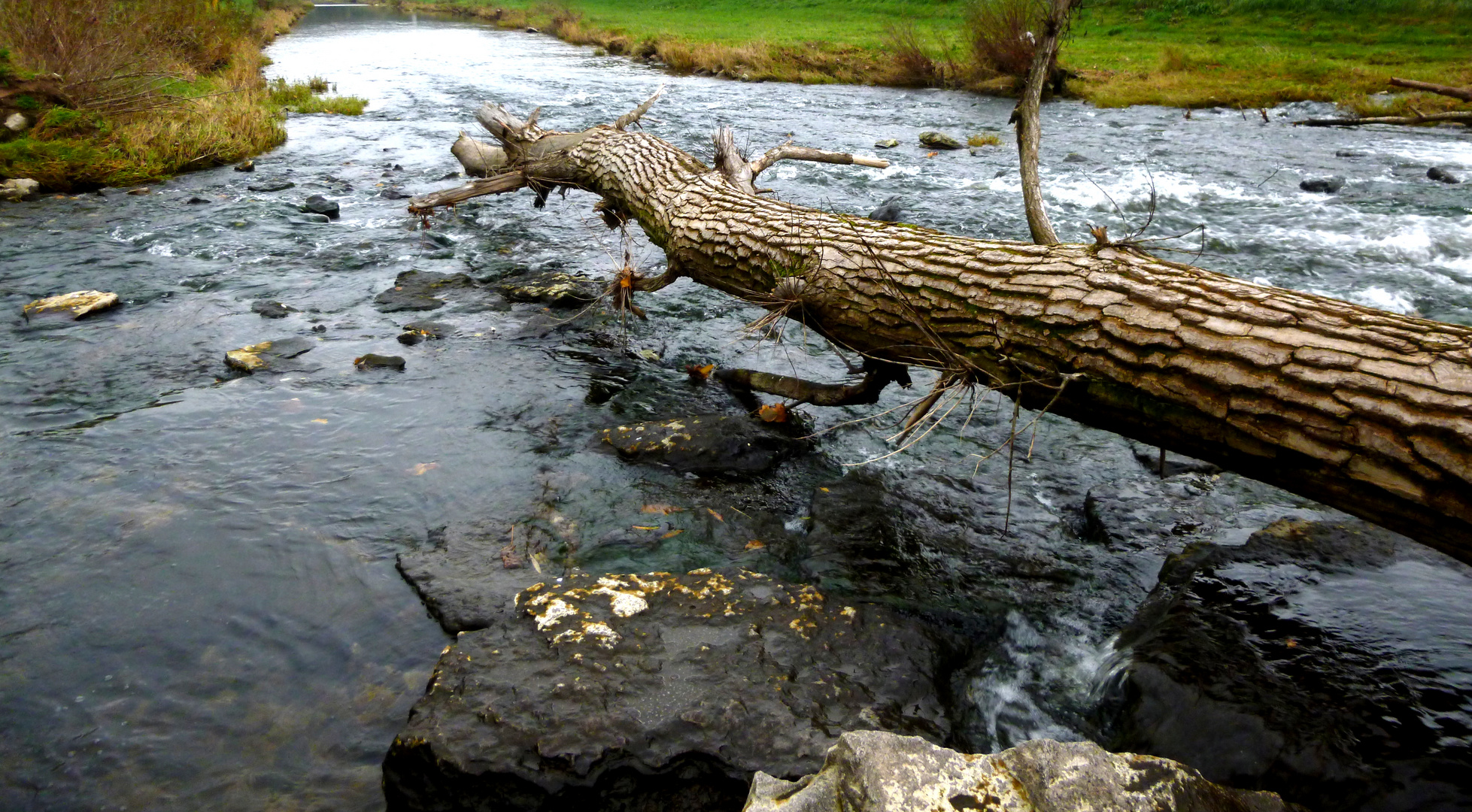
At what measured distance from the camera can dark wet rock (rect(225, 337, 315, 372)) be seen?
19.7ft

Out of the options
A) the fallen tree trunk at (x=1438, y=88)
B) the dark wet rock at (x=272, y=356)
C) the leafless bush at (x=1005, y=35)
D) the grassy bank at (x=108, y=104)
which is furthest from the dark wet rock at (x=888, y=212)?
the leafless bush at (x=1005, y=35)

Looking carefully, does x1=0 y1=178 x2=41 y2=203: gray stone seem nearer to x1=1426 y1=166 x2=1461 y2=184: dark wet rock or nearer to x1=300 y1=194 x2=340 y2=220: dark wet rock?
x1=300 y1=194 x2=340 y2=220: dark wet rock

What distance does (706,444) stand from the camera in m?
4.97

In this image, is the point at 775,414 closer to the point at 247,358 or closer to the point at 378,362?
the point at 378,362

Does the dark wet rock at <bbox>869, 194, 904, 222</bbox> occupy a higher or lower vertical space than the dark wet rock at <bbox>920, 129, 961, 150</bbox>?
lower

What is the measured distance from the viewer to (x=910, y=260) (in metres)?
4.33

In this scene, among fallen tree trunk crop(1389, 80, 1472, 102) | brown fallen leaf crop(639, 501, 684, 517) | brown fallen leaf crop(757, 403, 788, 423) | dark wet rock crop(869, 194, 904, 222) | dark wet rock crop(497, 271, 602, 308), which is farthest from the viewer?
dark wet rock crop(869, 194, 904, 222)

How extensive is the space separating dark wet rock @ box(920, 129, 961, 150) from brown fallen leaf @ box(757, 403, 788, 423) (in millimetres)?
9250

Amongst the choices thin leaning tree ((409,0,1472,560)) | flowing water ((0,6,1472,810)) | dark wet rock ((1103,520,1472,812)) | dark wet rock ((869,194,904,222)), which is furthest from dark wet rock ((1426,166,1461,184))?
dark wet rock ((1103,520,1472,812))

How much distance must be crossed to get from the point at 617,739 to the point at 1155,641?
7.05 ft

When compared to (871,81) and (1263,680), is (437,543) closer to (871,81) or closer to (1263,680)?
(1263,680)

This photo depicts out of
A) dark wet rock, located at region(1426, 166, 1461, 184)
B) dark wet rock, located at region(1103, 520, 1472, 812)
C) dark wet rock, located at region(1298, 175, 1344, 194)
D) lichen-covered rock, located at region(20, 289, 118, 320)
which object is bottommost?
lichen-covered rock, located at region(20, 289, 118, 320)

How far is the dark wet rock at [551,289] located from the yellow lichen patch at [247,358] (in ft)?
6.82

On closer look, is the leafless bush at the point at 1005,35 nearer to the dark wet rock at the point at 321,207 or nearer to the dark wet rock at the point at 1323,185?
the dark wet rock at the point at 1323,185
